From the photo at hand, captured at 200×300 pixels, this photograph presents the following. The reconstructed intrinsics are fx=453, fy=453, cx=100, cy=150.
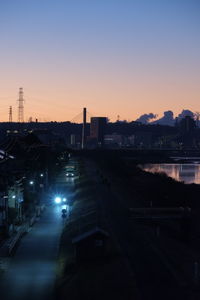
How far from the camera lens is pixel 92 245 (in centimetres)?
1191

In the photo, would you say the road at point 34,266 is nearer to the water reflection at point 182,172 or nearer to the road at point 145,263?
the road at point 145,263

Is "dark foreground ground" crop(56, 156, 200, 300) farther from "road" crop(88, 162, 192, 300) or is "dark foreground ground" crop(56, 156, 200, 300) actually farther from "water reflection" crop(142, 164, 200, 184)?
"water reflection" crop(142, 164, 200, 184)

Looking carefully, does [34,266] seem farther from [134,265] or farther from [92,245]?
[134,265]

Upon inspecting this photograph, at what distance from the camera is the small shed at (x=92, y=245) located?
11.8 m

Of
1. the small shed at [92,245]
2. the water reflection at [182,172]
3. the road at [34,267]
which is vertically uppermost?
the small shed at [92,245]

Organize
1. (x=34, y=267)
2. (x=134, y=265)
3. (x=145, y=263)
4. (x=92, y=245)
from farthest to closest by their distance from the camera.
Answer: (x=34, y=267), (x=92, y=245), (x=145, y=263), (x=134, y=265)

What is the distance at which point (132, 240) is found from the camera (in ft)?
46.2

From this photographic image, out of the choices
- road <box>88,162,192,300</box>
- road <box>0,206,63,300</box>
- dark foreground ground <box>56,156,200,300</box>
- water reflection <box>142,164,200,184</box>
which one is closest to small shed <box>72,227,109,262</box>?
dark foreground ground <box>56,156,200,300</box>

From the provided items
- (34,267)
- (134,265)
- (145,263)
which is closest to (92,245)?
(134,265)

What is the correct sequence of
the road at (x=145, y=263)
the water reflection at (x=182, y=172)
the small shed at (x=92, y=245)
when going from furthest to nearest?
the water reflection at (x=182, y=172), the small shed at (x=92, y=245), the road at (x=145, y=263)

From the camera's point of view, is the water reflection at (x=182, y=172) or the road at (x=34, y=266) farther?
the water reflection at (x=182, y=172)

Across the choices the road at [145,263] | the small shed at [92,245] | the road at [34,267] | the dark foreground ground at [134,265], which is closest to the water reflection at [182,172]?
the dark foreground ground at [134,265]

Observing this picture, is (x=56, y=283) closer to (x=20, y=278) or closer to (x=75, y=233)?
(x=20, y=278)

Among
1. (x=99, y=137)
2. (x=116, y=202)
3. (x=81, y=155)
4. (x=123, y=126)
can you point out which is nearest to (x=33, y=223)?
(x=116, y=202)
